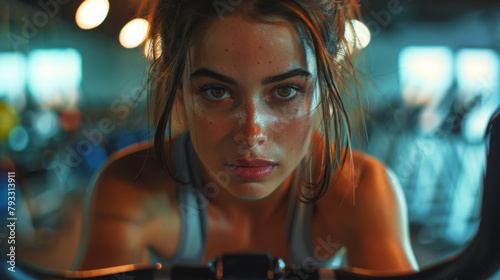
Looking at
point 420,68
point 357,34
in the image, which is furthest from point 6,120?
point 420,68

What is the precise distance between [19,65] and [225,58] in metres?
0.32

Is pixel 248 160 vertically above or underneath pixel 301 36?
underneath

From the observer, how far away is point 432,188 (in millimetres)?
921

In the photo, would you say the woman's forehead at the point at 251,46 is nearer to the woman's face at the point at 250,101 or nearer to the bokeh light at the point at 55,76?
the woman's face at the point at 250,101

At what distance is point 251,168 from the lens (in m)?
0.49

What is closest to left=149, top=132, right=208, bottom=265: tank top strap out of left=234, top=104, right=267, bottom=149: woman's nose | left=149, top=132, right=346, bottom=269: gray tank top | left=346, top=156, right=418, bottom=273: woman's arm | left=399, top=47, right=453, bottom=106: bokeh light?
left=149, top=132, right=346, bottom=269: gray tank top

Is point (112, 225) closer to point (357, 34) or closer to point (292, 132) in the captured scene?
point (292, 132)

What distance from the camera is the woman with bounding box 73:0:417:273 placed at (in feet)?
1.49

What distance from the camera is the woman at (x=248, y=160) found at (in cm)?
46

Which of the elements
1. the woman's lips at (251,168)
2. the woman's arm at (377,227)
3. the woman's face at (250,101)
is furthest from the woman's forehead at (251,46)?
the woman's arm at (377,227)

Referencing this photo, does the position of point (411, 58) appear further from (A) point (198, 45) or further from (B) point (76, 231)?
(B) point (76, 231)

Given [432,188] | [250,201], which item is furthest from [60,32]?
A: [432,188]

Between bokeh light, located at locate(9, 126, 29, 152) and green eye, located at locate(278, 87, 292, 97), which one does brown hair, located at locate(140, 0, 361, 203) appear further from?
bokeh light, located at locate(9, 126, 29, 152)

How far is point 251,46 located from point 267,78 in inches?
1.5
